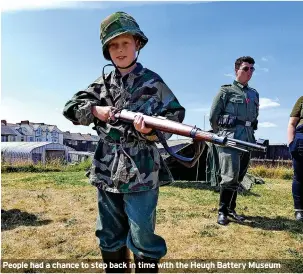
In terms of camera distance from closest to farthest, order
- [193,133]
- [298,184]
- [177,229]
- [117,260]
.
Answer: [193,133], [117,260], [177,229], [298,184]

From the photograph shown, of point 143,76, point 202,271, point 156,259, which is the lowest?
point 202,271

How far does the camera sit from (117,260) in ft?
9.38

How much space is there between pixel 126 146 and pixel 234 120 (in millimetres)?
3074

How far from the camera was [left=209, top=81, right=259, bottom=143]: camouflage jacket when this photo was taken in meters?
5.38

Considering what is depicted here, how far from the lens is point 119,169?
106 inches

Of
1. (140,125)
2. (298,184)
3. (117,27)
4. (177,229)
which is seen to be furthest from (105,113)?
(298,184)

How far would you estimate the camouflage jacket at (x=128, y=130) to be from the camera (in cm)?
268

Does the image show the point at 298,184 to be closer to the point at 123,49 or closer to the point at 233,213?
the point at 233,213

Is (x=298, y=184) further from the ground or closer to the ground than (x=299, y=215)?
further from the ground

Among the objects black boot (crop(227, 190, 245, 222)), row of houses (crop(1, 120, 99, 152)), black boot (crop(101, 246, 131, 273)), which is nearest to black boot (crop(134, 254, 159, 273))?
black boot (crop(101, 246, 131, 273))

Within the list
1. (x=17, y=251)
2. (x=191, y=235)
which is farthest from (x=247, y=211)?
(x=17, y=251)

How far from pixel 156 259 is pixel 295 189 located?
422cm

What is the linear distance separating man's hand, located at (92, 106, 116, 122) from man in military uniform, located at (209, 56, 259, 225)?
3.02 m

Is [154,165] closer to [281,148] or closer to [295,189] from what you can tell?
[295,189]
